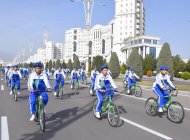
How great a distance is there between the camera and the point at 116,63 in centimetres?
3719

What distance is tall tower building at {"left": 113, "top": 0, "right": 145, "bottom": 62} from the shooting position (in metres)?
124

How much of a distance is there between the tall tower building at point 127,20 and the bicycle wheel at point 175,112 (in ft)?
379

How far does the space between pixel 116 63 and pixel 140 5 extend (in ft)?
315

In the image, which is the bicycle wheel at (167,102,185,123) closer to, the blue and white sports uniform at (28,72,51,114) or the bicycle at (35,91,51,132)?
the blue and white sports uniform at (28,72,51,114)

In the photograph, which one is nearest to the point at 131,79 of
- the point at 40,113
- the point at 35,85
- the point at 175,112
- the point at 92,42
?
the point at 175,112

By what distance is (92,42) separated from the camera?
17112 centimetres

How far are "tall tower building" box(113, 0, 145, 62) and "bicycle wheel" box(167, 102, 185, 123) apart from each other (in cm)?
11543

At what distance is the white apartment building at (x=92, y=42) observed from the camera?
152625mm

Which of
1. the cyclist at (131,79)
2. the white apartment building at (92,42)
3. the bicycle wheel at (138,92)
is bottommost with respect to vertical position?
the bicycle wheel at (138,92)

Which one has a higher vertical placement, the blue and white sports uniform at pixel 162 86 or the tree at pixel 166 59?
the tree at pixel 166 59

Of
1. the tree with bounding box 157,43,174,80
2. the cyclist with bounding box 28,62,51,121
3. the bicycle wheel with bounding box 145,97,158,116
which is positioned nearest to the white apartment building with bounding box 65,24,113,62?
the tree with bounding box 157,43,174,80

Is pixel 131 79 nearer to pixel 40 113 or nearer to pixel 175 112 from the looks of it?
pixel 175 112

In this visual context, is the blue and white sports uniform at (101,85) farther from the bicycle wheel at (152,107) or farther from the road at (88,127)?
the bicycle wheel at (152,107)

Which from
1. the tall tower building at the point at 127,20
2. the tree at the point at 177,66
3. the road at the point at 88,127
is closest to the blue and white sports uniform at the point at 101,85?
the road at the point at 88,127
